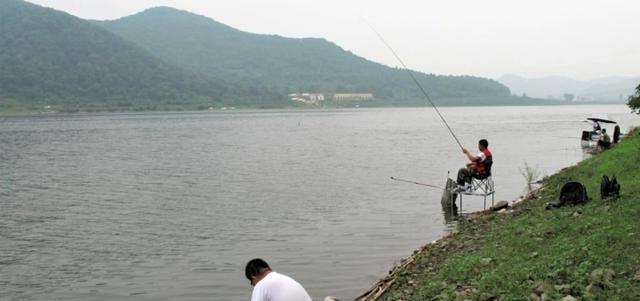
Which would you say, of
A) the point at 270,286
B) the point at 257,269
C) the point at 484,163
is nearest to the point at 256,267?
the point at 257,269

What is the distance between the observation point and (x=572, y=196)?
1483cm

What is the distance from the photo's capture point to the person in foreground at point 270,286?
7512mm

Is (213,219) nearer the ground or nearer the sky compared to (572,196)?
nearer the ground

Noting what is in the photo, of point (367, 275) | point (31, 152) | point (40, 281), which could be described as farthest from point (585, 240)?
point (31, 152)

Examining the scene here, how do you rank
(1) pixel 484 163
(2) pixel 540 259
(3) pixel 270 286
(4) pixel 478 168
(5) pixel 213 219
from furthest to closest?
(5) pixel 213 219, (4) pixel 478 168, (1) pixel 484 163, (2) pixel 540 259, (3) pixel 270 286

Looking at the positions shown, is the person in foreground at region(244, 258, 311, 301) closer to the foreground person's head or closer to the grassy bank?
the foreground person's head

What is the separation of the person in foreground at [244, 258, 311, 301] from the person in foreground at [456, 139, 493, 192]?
41.0ft

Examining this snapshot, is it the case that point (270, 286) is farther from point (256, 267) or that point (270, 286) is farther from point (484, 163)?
point (484, 163)

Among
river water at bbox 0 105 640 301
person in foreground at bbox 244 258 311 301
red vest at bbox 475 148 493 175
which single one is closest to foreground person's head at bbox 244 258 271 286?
person in foreground at bbox 244 258 311 301

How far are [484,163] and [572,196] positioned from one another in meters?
5.15

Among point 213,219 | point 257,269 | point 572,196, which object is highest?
point 257,269

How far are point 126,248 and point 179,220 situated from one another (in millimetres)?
4350

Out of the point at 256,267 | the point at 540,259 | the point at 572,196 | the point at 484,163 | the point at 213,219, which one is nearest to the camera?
the point at 256,267

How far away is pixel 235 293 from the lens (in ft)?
47.4
